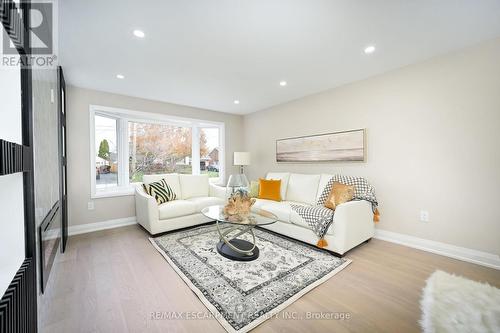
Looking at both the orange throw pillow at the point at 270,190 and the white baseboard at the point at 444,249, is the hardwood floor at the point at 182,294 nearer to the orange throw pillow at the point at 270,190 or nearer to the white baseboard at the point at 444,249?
the white baseboard at the point at 444,249

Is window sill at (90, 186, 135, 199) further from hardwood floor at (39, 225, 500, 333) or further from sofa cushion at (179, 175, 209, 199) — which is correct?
hardwood floor at (39, 225, 500, 333)

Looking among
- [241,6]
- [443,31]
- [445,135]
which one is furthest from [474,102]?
[241,6]

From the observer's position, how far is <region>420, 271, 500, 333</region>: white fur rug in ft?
4.51

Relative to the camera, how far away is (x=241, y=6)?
5.39 feet

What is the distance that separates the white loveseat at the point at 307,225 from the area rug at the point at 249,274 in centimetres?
15

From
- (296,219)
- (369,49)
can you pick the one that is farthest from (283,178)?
Result: (369,49)

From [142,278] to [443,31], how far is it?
3792 mm

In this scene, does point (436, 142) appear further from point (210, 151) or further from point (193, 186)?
point (210, 151)

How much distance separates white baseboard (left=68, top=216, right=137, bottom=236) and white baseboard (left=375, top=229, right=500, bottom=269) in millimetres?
4120

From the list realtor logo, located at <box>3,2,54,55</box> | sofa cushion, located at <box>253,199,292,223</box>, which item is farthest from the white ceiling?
sofa cushion, located at <box>253,199,292,223</box>

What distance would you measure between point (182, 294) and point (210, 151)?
11.8ft

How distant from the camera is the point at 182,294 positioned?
1.73 metres

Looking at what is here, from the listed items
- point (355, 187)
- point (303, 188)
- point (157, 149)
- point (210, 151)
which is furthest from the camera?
point (210, 151)

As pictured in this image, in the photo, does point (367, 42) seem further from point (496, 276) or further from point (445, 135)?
point (496, 276)
